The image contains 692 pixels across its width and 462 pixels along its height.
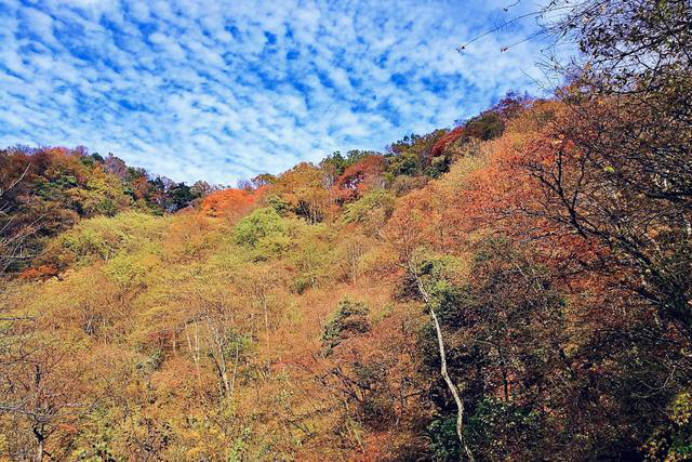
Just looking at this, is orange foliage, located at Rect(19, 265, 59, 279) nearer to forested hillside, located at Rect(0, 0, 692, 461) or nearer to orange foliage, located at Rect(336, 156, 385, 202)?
forested hillside, located at Rect(0, 0, 692, 461)

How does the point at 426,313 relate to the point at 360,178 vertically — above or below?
below

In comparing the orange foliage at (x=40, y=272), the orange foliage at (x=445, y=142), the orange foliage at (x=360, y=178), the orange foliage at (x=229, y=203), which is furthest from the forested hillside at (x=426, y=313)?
the orange foliage at (x=229, y=203)

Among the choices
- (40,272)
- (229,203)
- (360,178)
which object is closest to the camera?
(40,272)

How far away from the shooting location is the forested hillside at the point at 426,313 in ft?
9.59

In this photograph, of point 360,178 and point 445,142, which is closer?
point 445,142

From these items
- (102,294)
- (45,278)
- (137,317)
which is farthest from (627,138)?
(45,278)

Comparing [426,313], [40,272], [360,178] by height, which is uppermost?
[360,178]

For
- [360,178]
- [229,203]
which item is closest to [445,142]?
[360,178]

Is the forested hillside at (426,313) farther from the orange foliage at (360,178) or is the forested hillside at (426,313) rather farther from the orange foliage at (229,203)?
the orange foliage at (229,203)

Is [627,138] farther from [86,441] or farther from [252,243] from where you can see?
[252,243]

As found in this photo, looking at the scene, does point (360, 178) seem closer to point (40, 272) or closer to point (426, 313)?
point (40, 272)

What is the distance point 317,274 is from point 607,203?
1790cm

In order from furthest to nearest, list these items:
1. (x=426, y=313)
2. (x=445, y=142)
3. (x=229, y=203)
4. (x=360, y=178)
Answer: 1. (x=229, y=203)
2. (x=360, y=178)
3. (x=445, y=142)
4. (x=426, y=313)

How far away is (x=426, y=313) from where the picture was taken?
400 inches
